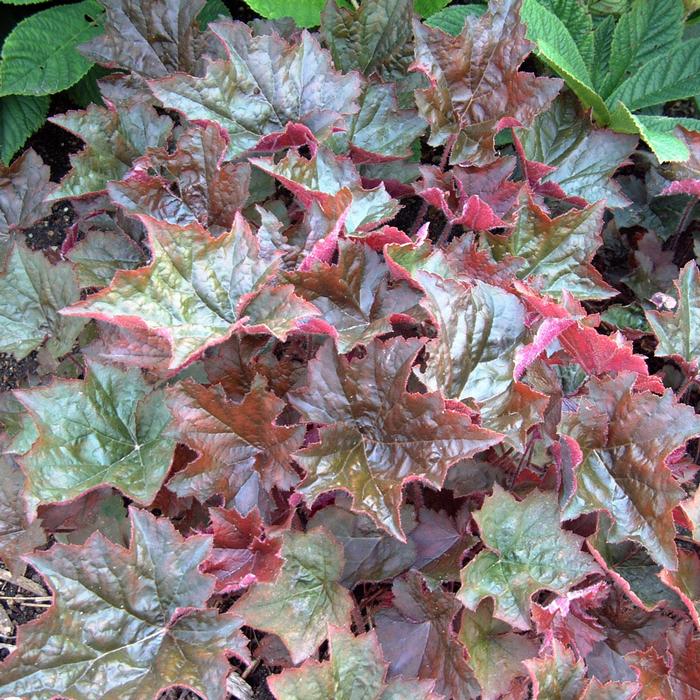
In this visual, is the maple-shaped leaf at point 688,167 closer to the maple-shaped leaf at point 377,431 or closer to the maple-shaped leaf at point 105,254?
the maple-shaped leaf at point 377,431

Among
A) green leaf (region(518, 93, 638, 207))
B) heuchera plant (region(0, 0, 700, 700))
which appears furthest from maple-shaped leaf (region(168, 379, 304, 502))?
green leaf (region(518, 93, 638, 207))

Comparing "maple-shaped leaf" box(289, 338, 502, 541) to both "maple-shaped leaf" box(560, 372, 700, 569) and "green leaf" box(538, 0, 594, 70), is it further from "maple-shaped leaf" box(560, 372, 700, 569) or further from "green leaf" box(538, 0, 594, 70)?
"green leaf" box(538, 0, 594, 70)

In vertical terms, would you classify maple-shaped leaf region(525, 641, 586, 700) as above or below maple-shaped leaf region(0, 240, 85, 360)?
below

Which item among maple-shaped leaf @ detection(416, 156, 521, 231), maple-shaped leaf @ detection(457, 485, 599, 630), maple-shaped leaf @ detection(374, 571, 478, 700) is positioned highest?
maple-shaped leaf @ detection(416, 156, 521, 231)

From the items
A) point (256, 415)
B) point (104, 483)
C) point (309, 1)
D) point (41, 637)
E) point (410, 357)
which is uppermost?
point (309, 1)

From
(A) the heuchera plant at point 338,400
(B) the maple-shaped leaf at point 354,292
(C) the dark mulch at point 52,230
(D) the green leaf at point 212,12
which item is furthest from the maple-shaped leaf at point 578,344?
(C) the dark mulch at point 52,230

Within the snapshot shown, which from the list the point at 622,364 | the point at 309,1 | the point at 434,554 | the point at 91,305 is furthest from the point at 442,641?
the point at 309,1

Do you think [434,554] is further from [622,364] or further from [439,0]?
[439,0]
